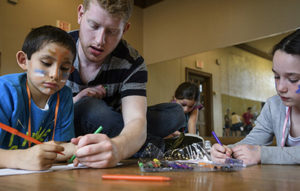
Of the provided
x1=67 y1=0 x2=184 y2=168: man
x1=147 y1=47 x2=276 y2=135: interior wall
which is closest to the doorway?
x1=147 y1=47 x2=276 y2=135: interior wall

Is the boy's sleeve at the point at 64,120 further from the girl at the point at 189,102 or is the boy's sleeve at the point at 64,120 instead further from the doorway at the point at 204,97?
the doorway at the point at 204,97

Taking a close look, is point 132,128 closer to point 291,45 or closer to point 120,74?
point 120,74

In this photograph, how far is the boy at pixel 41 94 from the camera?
3.28 ft

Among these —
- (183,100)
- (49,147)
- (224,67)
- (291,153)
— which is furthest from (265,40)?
(49,147)

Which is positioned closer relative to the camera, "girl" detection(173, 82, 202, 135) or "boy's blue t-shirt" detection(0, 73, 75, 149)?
"boy's blue t-shirt" detection(0, 73, 75, 149)

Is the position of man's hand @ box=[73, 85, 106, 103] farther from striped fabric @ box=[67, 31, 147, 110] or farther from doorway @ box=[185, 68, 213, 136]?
doorway @ box=[185, 68, 213, 136]

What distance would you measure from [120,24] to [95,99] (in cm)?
41

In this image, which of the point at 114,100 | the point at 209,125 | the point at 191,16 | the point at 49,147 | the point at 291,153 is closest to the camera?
the point at 49,147

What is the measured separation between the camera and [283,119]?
1.25 metres

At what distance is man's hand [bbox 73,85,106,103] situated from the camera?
4.56 ft

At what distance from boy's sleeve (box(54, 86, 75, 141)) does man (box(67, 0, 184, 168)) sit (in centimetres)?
18

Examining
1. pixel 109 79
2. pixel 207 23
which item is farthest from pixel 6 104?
pixel 207 23

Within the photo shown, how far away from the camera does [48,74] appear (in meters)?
1.06

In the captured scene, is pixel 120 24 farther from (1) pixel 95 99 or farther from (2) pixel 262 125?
(2) pixel 262 125
